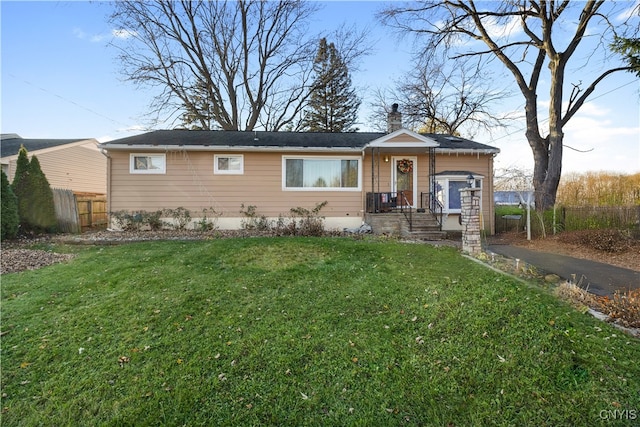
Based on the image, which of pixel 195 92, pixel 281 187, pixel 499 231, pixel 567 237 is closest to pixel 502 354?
pixel 567 237

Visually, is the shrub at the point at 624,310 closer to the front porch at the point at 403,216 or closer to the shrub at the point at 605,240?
the shrub at the point at 605,240

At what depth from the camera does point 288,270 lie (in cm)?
525

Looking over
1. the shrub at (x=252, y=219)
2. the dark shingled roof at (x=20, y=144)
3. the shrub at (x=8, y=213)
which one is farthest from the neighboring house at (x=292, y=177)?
the dark shingled roof at (x=20, y=144)

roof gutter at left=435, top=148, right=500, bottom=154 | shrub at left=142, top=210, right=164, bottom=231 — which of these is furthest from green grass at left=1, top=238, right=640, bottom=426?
roof gutter at left=435, top=148, right=500, bottom=154

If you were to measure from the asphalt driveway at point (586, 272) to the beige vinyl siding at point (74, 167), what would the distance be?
22.8 meters

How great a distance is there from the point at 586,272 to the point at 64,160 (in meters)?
24.6

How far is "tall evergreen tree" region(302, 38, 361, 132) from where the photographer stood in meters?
22.6

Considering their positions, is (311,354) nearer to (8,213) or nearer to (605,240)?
(605,240)

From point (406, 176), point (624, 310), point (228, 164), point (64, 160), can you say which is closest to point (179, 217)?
point (228, 164)

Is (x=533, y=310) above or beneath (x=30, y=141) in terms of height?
beneath

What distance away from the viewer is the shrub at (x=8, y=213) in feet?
28.2

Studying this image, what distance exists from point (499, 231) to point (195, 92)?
1975cm

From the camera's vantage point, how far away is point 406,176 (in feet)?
36.8

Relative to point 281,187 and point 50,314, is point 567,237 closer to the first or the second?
point 281,187
